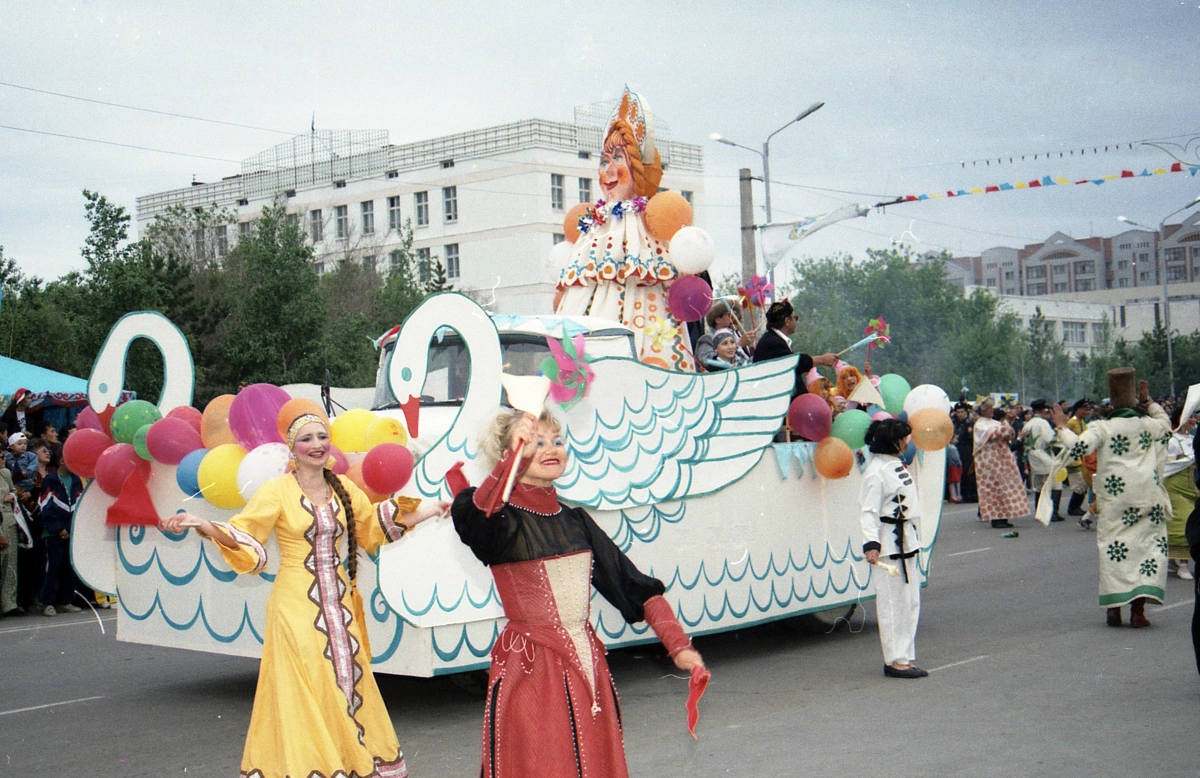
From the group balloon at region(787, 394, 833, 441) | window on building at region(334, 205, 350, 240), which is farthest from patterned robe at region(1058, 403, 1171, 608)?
window on building at region(334, 205, 350, 240)

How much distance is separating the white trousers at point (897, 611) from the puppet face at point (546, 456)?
4.35m

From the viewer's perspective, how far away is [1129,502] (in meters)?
9.68

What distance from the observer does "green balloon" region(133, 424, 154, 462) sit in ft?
24.6

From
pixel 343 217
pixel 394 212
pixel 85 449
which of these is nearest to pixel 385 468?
pixel 85 449

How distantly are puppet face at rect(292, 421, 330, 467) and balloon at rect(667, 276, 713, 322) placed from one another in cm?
409

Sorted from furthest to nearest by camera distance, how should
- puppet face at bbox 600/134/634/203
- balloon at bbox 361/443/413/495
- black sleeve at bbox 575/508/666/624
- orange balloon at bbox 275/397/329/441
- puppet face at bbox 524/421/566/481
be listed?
puppet face at bbox 600/134/634/203 < balloon at bbox 361/443/413/495 < orange balloon at bbox 275/397/329/441 < black sleeve at bbox 575/508/666/624 < puppet face at bbox 524/421/566/481

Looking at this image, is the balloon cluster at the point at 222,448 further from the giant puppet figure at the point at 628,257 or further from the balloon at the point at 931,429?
the balloon at the point at 931,429

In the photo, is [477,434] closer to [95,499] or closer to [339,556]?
[339,556]

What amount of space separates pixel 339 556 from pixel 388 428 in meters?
1.24

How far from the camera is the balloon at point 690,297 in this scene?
9.16 m

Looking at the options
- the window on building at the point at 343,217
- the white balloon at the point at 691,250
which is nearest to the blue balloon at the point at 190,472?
the white balloon at the point at 691,250

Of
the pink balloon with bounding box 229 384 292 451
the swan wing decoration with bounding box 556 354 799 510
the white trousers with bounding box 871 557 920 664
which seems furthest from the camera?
the white trousers with bounding box 871 557 920 664

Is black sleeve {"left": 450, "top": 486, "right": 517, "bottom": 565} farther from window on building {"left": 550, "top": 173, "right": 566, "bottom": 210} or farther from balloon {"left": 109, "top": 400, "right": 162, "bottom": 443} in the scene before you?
window on building {"left": 550, "top": 173, "right": 566, "bottom": 210}

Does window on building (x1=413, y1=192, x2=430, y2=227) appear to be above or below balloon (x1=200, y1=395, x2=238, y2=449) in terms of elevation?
above
